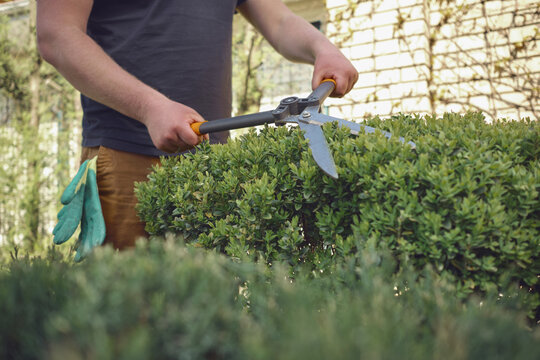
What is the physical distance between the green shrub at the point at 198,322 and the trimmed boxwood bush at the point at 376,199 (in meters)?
0.39

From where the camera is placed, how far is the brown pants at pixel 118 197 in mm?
2271

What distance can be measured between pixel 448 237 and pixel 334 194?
432mm

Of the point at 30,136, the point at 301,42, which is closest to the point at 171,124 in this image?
the point at 301,42

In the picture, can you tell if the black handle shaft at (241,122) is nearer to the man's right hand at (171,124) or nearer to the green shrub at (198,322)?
the man's right hand at (171,124)

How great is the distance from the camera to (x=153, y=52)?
2.36 meters

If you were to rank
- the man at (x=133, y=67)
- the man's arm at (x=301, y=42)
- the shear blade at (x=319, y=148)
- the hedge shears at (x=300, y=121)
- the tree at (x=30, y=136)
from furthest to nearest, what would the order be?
the tree at (x=30, y=136) < the man's arm at (x=301, y=42) < the man at (x=133, y=67) < the hedge shears at (x=300, y=121) < the shear blade at (x=319, y=148)

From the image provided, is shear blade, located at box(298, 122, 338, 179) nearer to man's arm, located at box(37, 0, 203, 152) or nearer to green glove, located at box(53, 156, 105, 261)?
man's arm, located at box(37, 0, 203, 152)

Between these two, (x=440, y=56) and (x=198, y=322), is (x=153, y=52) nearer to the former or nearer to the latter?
(x=198, y=322)

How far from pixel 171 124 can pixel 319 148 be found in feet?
2.25

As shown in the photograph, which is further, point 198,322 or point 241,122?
point 241,122

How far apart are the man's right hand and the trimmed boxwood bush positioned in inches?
4.5

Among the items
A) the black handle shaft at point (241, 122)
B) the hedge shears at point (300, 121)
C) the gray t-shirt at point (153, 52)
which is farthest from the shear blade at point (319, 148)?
the gray t-shirt at point (153, 52)

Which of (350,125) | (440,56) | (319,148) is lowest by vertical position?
(319,148)

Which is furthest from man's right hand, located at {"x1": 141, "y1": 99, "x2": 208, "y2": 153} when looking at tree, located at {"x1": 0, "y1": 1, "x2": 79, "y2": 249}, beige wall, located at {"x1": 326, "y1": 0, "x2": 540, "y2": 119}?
tree, located at {"x1": 0, "y1": 1, "x2": 79, "y2": 249}
